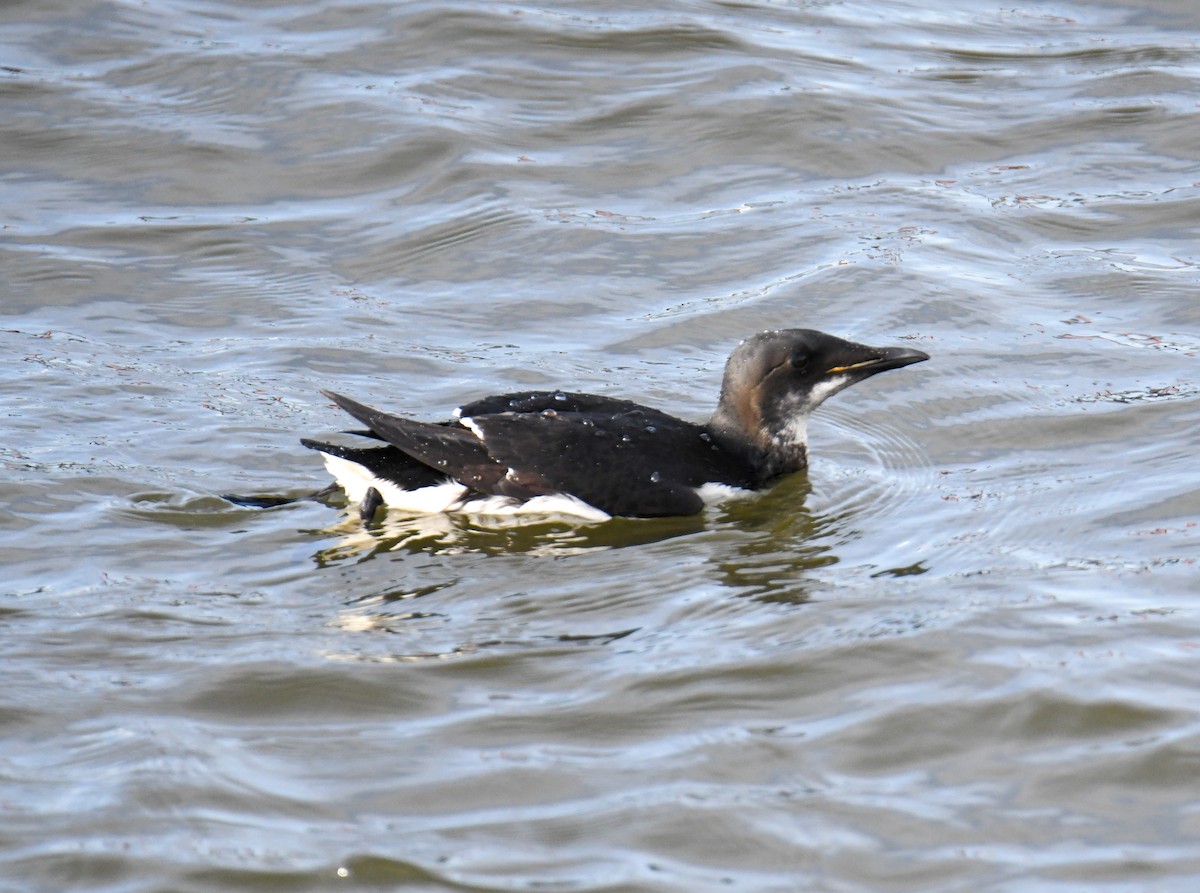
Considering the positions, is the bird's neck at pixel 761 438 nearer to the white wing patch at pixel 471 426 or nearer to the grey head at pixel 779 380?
the grey head at pixel 779 380

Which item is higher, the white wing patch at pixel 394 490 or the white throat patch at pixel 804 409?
the white throat patch at pixel 804 409

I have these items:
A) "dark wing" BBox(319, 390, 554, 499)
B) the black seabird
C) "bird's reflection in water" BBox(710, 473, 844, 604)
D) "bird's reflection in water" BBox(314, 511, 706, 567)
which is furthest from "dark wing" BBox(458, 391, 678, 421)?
"bird's reflection in water" BBox(710, 473, 844, 604)

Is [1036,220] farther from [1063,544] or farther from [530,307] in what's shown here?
[1063,544]

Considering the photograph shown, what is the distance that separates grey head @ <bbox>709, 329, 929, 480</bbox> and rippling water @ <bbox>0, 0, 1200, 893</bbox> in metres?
0.24

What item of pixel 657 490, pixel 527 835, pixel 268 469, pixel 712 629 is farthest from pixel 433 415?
pixel 527 835

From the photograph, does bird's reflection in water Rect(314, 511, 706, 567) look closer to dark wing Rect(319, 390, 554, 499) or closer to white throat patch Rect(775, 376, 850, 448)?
dark wing Rect(319, 390, 554, 499)

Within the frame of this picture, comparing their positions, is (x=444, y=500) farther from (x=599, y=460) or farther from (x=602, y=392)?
(x=602, y=392)

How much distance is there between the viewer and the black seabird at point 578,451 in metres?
6.87

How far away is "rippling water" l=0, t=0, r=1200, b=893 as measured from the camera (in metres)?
4.79

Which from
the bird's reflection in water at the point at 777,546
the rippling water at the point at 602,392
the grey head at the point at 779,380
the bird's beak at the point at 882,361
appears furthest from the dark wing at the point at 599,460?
the bird's beak at the point at 882,361

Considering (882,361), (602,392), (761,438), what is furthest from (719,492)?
(602,392)

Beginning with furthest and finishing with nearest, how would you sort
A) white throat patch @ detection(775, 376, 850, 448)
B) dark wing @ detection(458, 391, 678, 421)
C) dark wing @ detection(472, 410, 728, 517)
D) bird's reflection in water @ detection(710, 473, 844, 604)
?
white throat patch @ detection(775, 376, 850, 448)
dark wing @ detection(458, 391, 678, 421)
dark wing @ detection(472, 410, 728, 517)
bird's reflection in water @ detection(710, 473, 844, 604)

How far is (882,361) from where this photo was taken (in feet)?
24.0

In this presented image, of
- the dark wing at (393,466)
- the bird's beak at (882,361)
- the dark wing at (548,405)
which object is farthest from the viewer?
the bird's beak at (882,361)
